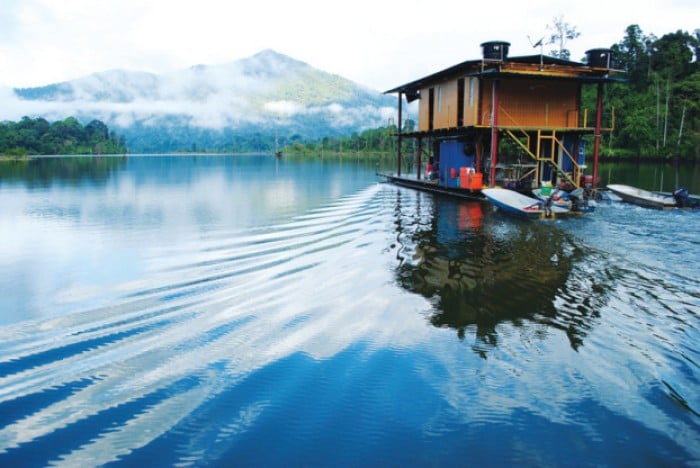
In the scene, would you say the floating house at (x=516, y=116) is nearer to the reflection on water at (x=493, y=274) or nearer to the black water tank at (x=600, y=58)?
the black water tank at (x=600, y=58)

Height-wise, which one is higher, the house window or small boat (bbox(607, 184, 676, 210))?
the house window

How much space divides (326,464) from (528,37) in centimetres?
2762

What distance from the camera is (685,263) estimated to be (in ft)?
42.5

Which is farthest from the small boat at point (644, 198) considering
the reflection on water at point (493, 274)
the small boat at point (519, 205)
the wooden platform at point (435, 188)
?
the reflection on water at point (493, 274)

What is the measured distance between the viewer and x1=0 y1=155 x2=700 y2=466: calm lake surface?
575 cm

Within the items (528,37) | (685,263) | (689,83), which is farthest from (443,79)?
(689,83)

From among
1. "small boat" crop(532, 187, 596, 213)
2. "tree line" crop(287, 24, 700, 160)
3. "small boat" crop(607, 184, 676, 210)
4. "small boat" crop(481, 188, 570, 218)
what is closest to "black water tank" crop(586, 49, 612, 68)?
"small boat" crop(607, 184, 676, 210)

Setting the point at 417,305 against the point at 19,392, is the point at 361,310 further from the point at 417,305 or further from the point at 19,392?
the point at 19,392

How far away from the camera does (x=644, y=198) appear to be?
78.5 ft

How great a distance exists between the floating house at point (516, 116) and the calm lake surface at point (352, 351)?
1147 cm

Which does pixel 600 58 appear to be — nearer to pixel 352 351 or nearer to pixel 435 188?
pixel 435 188

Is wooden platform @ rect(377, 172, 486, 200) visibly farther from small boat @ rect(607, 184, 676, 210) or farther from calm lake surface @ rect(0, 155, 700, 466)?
calm lake surface @ rect(0, 155, 700, 466)

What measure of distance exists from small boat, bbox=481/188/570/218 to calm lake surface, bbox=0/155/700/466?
4.33m

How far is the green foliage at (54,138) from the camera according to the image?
130 meters
